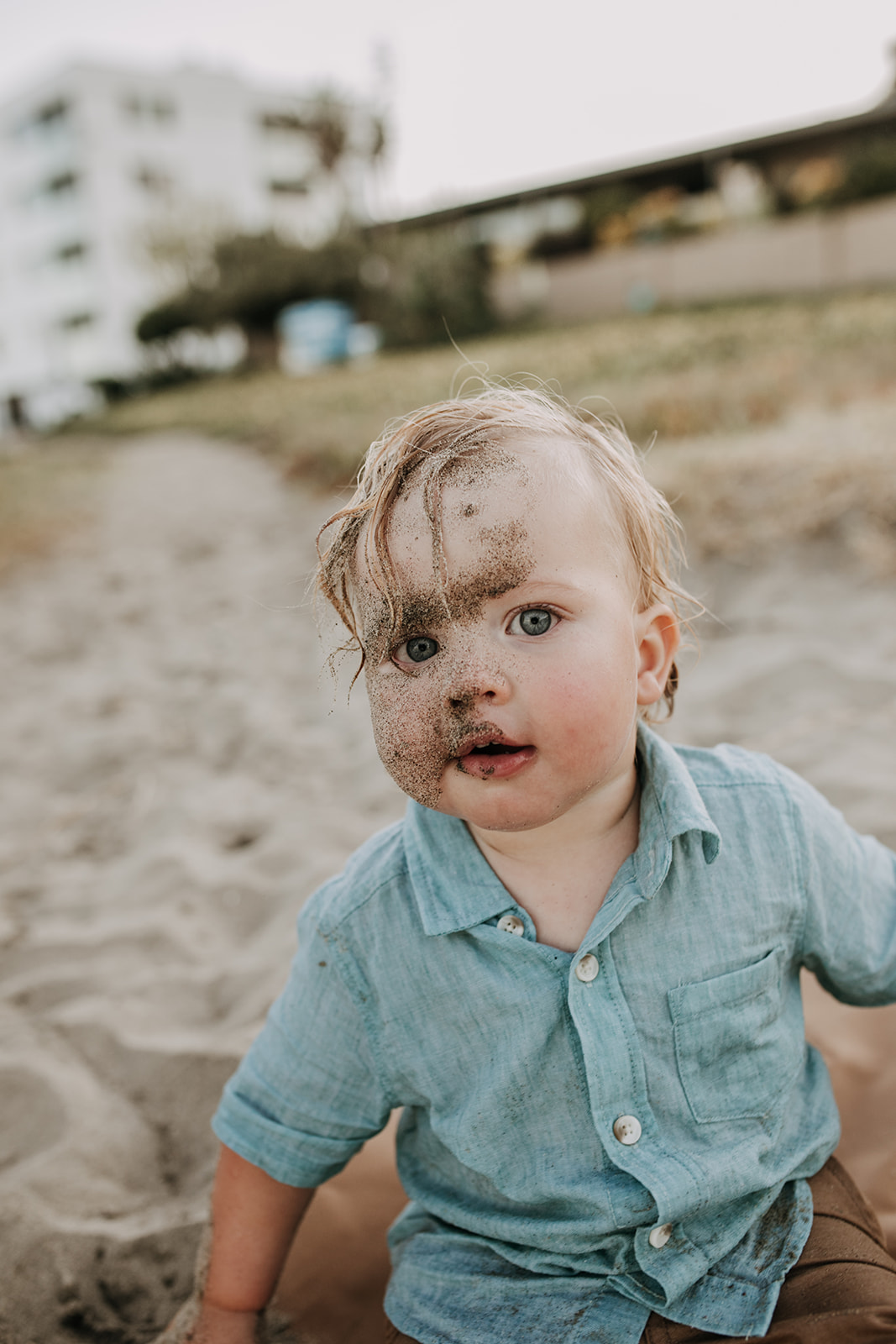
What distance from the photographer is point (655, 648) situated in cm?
121

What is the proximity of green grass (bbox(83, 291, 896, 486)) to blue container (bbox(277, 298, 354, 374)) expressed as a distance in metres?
7.62

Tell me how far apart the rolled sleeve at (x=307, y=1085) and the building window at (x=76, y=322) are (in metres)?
49.5

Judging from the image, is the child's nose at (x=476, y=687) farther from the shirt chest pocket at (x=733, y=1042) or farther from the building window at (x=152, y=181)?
the building window at (x=152, y=181)

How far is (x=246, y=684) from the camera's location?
3.87 metres

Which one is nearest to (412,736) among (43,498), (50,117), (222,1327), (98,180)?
(222,1327)

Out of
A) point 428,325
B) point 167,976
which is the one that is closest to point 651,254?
point 428,325

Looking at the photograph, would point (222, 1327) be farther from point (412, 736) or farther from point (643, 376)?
point (643, 376)

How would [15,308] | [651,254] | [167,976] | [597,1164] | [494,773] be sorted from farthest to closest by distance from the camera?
1. [15,308]
2. [651,254]
3. [167,976]
4. [597,1164]
5. [494,773]

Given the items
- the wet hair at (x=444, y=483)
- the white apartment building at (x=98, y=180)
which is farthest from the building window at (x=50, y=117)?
the wet hair at (x=444, y=483)

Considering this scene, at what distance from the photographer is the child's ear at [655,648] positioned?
1188mm

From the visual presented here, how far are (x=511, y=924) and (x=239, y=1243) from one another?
1.80 feet

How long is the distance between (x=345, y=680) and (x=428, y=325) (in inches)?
662

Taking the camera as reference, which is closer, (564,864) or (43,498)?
(564,864)

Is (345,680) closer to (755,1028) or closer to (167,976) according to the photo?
(167,976)
